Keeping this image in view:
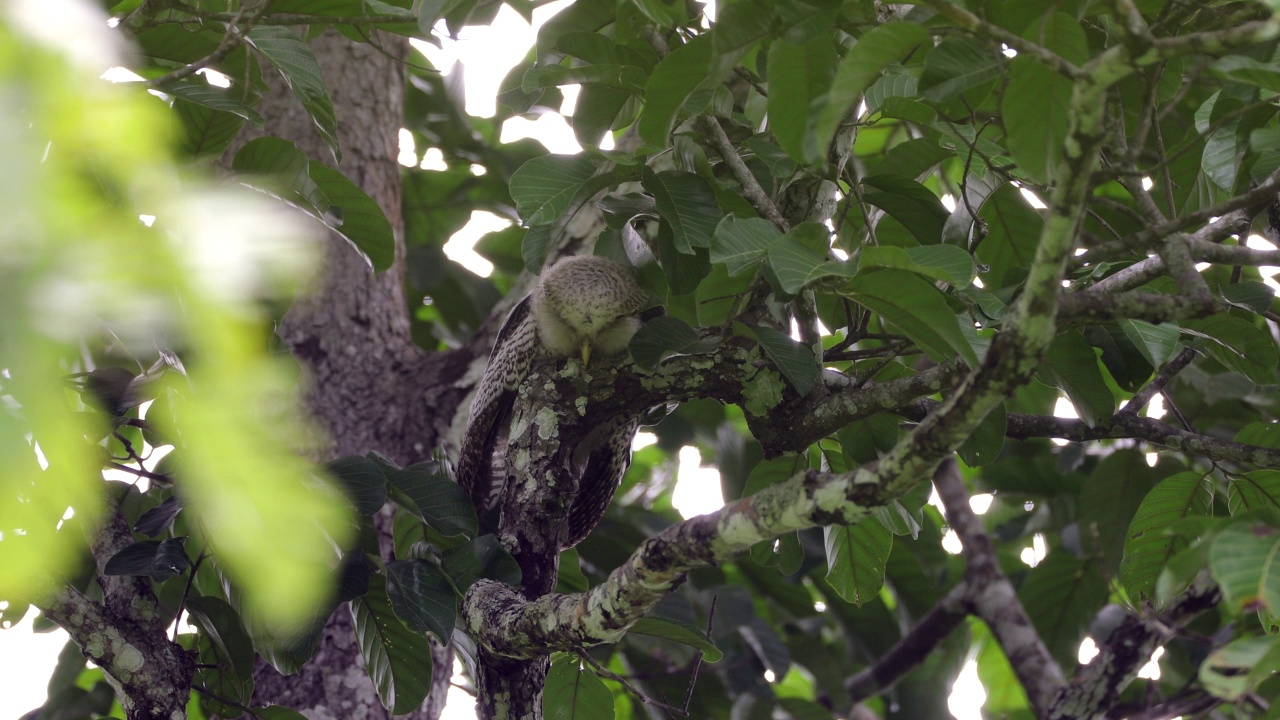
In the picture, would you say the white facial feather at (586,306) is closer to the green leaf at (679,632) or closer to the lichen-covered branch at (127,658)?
the green leaf at (679,632)

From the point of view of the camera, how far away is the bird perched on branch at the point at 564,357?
112 inches

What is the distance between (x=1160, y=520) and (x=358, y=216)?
206 cm

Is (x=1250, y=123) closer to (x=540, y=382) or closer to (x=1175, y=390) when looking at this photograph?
(x=540, y=382)

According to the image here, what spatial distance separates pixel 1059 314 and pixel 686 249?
0.83 metres

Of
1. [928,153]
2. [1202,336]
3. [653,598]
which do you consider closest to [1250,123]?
[1202,336]

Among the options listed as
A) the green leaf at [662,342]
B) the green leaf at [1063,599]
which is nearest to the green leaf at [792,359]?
the green leaf at [662,342]

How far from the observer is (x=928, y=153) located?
2508 millimetres

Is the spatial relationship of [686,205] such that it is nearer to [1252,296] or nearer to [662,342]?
[662,342]

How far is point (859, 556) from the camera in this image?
2498 mm

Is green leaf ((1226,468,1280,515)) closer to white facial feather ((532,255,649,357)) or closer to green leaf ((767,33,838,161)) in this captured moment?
green leaf ((767,33,838,161))

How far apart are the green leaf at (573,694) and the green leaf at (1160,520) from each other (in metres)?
1.18

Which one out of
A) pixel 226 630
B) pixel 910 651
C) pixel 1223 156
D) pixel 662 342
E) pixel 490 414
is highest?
pixel 1223 156

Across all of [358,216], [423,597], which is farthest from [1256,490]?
[358,216]

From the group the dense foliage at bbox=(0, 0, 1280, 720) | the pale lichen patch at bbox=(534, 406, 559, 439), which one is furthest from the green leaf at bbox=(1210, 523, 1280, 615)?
the pale lichen patch at bbox=(534, 406, 559, 439)
